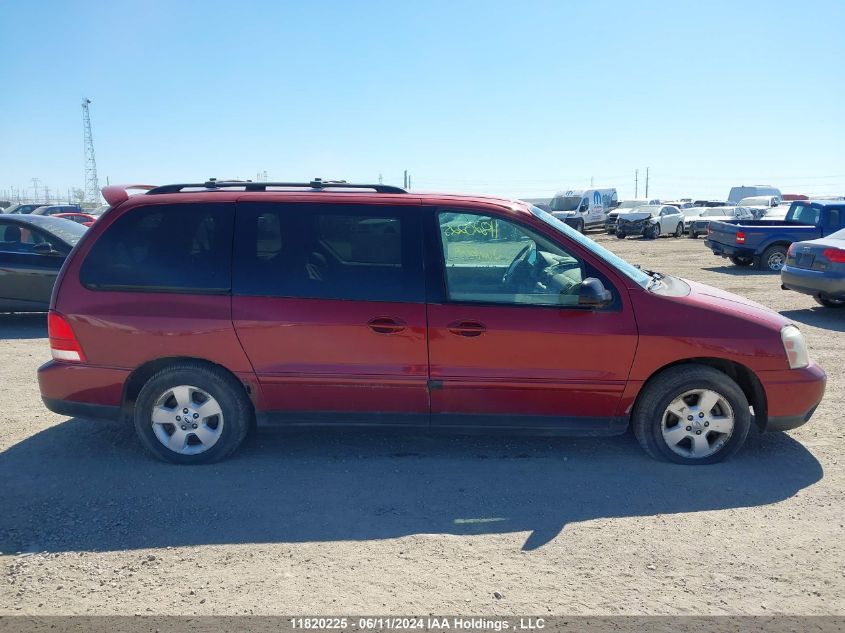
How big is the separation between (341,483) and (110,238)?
2.24m

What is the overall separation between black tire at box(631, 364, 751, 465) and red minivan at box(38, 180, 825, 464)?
13 millimetres

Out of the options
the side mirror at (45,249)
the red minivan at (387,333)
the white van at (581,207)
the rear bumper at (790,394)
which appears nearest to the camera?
the red minivan at (387,333)

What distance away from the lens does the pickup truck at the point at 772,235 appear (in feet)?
57.6

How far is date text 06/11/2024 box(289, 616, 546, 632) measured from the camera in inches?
122

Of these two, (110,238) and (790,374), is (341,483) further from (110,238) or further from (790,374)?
(790,374)

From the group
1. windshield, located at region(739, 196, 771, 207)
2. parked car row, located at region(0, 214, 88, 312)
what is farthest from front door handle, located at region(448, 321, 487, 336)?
windshield, located at region(739, 196, 771, 207)

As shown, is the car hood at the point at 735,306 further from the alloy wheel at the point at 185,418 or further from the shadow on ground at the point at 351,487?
the alloy wheel at the point at 185,418

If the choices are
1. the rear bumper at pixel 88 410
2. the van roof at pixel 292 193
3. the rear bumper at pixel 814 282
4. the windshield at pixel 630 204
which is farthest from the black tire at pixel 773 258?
the windshield at pixel 630 204

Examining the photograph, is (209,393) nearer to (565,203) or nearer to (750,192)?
(565,203)

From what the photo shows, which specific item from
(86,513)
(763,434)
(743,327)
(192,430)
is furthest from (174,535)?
(763,434)

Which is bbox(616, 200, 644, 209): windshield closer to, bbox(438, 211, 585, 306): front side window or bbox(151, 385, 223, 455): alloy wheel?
bbox(438, 211, 585, 306): front side window

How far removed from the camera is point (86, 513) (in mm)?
4199

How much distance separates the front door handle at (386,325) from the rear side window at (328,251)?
5.7 inches

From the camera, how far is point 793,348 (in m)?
4.88
